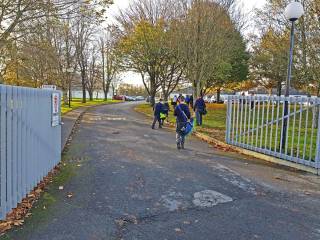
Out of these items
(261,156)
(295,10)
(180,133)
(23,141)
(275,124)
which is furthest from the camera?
(180,133)

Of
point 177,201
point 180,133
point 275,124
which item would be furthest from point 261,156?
point 177,201

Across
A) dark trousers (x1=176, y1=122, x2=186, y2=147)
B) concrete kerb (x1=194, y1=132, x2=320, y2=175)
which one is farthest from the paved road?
dark trousers (x1=176, y1=122, x2=186, y2=147)

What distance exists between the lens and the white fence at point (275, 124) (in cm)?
784

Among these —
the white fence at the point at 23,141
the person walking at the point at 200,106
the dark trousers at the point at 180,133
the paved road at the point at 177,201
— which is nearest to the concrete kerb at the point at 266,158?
the paved road at the point at 177,201

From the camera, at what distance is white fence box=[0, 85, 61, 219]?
421 centimetres

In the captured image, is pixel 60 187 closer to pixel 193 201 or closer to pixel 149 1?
pixel 193 201

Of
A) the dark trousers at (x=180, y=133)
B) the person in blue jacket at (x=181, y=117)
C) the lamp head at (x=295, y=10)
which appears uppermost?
the lamp head at (x=295, y=10)

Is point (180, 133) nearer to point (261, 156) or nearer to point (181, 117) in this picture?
point (181, 117)

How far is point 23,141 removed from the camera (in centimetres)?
489

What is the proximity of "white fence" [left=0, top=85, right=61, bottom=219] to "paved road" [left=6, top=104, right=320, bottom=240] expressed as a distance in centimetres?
49

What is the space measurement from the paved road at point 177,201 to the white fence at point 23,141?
0.49 m

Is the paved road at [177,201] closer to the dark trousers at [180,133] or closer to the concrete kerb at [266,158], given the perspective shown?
the concrete kerb at [266,158]

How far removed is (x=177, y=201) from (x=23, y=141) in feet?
8.81

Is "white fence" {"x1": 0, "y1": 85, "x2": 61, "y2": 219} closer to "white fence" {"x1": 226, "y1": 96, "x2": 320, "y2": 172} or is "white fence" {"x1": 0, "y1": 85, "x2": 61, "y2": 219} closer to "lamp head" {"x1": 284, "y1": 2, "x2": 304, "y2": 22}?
"white fence" {"x1": 226, "y1": 96, "x2": 320, "y2": 172}
